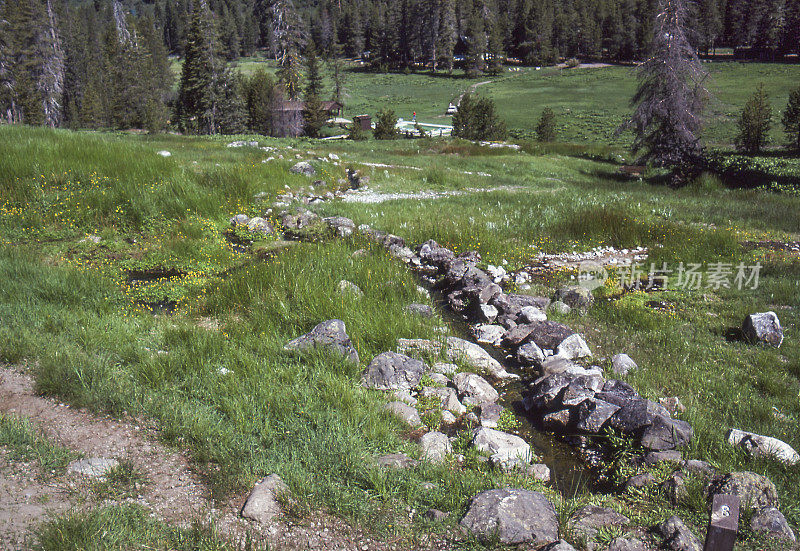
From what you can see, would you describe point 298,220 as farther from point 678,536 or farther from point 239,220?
point 678,536

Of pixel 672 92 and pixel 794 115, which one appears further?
pixel 794 115

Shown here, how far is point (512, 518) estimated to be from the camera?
12.4ft

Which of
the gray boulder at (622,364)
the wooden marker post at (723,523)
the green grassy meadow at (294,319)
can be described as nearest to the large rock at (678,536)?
the green grassy meadow at (294,319)

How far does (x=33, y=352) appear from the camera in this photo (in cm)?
570

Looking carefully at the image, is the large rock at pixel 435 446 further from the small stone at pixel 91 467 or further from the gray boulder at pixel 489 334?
the gray boulder at pixel 489 334

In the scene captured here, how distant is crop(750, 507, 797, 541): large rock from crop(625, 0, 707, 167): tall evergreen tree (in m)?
27.1

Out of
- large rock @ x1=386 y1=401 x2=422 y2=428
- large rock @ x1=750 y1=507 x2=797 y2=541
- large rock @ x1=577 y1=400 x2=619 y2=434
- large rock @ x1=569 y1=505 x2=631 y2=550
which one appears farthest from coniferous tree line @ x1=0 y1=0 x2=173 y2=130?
large rock @ x1=750 y1=507 x2=797 y2=541

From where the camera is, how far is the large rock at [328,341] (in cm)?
629

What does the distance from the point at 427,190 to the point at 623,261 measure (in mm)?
10247

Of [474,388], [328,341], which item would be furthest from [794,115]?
[328,341]

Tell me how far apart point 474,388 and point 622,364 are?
2.15 meters

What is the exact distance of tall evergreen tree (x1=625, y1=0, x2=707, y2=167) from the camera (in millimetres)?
25672

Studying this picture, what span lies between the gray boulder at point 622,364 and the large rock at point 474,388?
1716 millimetres

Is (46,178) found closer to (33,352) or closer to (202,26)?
(33,352)
